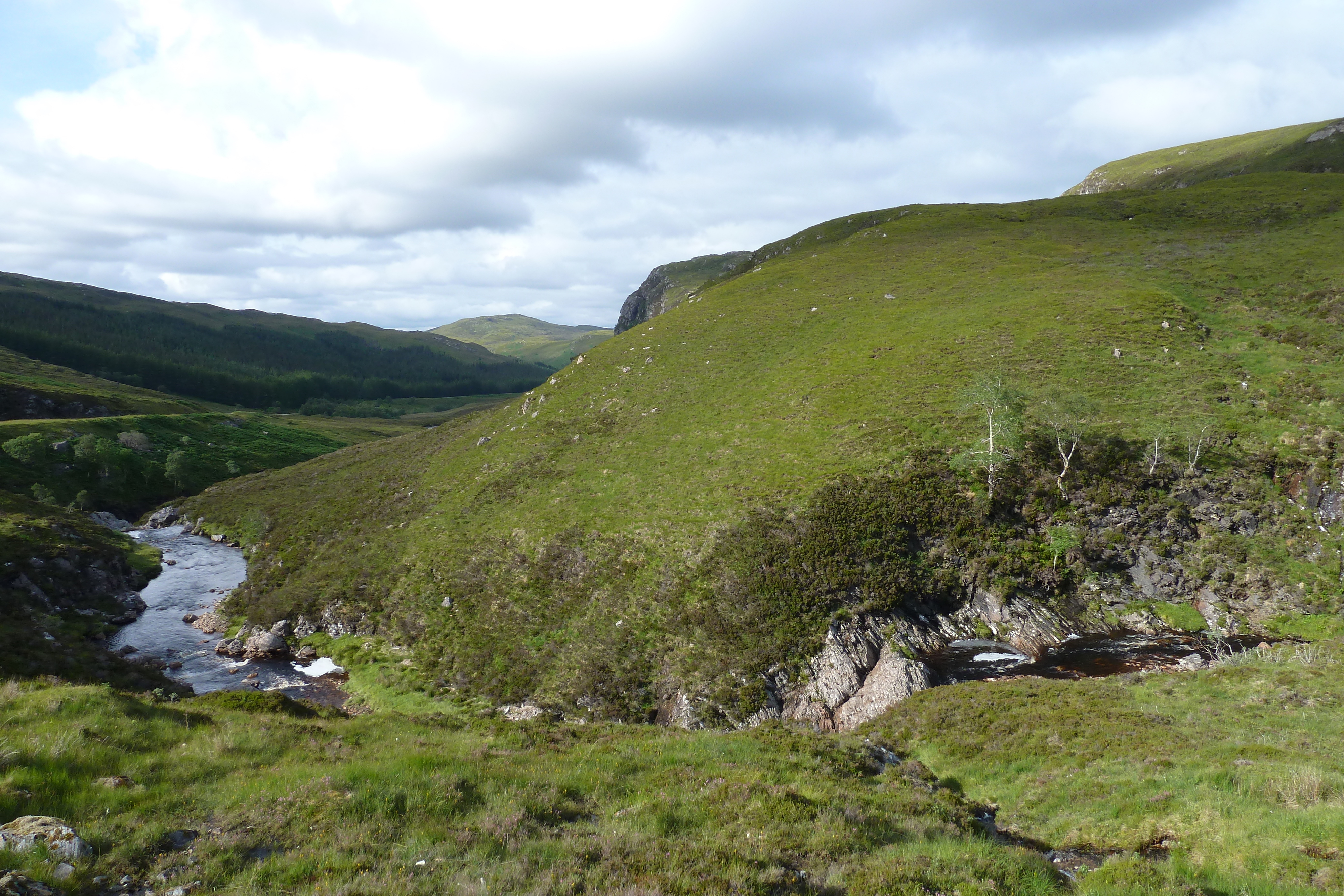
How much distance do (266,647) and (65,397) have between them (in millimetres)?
139563

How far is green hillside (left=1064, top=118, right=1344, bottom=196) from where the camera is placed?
126938 millimetres

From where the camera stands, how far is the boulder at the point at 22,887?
282 inches

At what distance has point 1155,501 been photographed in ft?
119

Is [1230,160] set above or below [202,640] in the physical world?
above

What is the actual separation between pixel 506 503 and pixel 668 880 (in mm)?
43156

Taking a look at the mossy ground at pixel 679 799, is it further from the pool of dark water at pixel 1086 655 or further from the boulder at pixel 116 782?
the pool of dark water at pixel 1086 655

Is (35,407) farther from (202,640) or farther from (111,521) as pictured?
(202,640)

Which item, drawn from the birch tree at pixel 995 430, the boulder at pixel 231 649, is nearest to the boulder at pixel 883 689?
the birch tree at pixel 995 430

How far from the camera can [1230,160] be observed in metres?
142

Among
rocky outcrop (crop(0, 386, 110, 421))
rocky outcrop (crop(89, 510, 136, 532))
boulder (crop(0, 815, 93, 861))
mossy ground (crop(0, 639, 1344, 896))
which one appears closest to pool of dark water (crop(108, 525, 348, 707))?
rocky outcrop (crop(89, 510, 136, 532))

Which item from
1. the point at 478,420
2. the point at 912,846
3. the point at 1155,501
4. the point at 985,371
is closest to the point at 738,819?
the point at 912,846

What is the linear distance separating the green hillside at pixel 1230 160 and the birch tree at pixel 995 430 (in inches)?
5112

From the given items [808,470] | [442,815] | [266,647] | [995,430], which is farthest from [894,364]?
[266,647]

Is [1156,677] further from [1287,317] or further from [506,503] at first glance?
[1287,317]
